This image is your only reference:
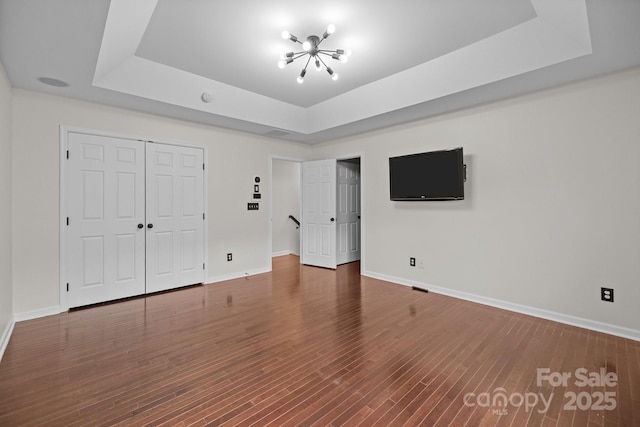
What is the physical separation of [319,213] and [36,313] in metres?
4.21

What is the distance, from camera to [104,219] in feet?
12.0

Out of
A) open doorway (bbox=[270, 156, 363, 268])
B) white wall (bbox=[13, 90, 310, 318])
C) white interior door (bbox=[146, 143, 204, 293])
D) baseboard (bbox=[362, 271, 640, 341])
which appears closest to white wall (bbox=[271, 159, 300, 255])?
open doorway (bbox=[270, 156, 363, 268])

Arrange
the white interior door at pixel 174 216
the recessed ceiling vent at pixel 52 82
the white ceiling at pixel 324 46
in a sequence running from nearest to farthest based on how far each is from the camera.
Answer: the white ceiling at pixel 324 46
the recessed ceiling vent at pixel 52 82
the white interior door at pixel 174 216

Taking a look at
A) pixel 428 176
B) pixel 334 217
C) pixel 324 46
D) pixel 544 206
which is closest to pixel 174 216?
pixel 334 217

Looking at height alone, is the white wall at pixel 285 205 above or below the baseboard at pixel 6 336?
above

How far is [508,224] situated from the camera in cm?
344

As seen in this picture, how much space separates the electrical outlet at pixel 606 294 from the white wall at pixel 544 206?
1.8 inches

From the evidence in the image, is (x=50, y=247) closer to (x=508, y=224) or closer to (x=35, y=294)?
(x=35, y=294)

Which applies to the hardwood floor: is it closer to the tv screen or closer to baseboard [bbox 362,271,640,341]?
baseboard [bbox 362,271,640,341]

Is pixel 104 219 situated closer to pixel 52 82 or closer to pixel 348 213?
pixel 52 82

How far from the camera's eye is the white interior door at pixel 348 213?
5789 millimetres

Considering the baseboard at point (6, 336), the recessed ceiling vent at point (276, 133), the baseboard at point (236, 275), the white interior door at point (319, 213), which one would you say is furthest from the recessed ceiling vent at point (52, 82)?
the white interior door at point (319, 213)

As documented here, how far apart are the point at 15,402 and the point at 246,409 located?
153 centimetres

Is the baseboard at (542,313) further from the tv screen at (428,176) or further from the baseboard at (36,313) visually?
the baseboard at (36,313)
